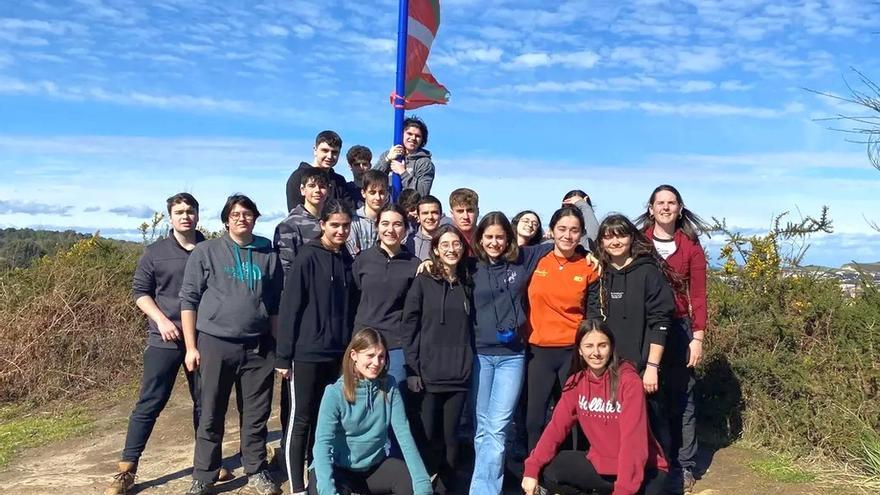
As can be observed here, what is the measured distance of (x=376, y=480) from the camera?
4.35 m

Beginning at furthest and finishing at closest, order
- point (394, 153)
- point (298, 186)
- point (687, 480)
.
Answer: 1. point (394, 153)
2. point (298, 186)
3. point (687, 480)

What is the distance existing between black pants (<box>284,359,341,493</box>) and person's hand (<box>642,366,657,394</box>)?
191 cm

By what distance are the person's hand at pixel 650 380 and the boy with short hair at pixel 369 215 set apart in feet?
6.53

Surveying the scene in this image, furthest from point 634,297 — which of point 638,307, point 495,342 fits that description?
point 495,342

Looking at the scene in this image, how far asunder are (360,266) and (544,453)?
1.62 m

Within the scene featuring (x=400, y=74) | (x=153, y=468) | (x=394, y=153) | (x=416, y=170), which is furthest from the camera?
(x=400, y=74)

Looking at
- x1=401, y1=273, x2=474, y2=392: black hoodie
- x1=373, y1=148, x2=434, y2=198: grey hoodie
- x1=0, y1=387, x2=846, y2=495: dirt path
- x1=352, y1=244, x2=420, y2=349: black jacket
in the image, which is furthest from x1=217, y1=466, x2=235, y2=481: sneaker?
x1=373, y1=148, x2=434, y2=198: grey hoodie

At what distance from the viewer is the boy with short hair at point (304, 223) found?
16.5ft

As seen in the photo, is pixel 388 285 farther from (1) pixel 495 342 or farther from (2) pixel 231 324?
(2) pixel 231 324

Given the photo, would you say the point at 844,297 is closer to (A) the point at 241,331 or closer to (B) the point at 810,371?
(B) the point at 810,371

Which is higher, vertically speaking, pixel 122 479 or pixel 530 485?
pixel 530 485

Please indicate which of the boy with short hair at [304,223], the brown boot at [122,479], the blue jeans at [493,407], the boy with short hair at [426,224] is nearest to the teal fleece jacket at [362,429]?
the blue jeans at [493,407]

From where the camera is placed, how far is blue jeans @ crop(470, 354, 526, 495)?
14.7ft

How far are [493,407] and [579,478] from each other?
67 cm
